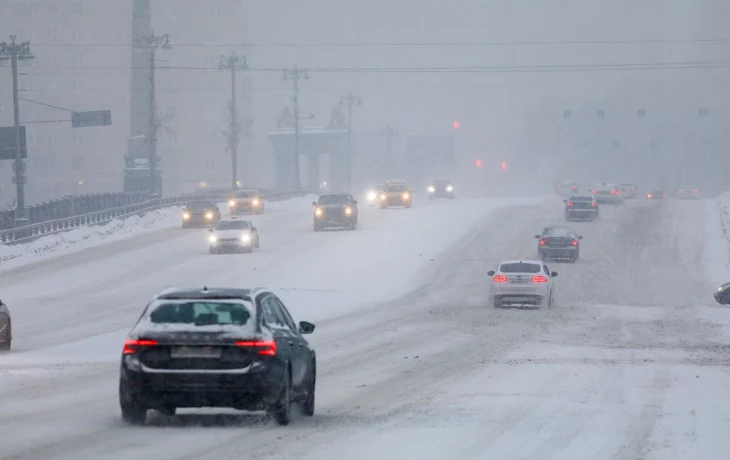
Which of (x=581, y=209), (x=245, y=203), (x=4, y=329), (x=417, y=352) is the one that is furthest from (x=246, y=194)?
(x=417, y=352)

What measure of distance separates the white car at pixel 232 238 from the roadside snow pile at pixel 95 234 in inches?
321

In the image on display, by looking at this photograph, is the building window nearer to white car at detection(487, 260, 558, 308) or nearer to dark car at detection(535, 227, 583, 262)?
dark car at detection(535, 227, 583, 262)

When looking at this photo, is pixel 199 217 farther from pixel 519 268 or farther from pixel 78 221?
pixel 519 268

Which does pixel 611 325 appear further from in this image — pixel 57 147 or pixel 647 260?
pixel 57 147

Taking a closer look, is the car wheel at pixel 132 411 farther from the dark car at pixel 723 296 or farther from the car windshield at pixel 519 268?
the dark car at pixel 723 296

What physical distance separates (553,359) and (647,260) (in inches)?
1312

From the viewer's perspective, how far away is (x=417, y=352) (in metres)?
23.0

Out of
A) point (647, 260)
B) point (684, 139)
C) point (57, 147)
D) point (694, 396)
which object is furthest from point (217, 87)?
point (694, 396)

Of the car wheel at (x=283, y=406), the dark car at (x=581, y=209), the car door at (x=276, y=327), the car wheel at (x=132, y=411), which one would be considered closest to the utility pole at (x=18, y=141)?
the dark car at (x=581, y=209)

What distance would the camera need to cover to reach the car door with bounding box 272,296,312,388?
13.2 meters

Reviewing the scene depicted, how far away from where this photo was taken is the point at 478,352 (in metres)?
23.0

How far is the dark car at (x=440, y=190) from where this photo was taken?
97.5 meters

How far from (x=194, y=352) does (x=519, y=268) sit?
24624mm

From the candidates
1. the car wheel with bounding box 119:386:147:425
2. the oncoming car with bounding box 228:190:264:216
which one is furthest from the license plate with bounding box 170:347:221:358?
the oncoming car with bounding box 228:190:264:216
